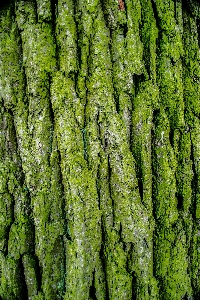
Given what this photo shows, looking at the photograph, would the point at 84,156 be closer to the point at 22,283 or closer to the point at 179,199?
the point at 179,199

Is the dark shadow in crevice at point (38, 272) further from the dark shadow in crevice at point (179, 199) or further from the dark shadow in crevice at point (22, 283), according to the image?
the dark shadow in crevice at point (179, 199)

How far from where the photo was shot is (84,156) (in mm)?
1370

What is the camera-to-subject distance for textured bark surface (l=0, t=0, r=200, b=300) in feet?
4.45

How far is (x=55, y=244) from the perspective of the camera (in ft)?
4.53

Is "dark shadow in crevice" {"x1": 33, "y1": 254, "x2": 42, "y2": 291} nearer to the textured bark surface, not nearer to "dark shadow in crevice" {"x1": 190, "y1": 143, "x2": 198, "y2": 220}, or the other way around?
the textured bark surface

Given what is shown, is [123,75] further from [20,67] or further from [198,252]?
[198,252]

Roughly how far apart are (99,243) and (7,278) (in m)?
0.42

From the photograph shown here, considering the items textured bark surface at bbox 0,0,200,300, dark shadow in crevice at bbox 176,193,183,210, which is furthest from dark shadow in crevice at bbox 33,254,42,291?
dark shadow in crevice at bbox 176,193,183,210

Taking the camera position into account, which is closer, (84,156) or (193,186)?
(84,156)

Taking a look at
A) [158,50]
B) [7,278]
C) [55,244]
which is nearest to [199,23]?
[158,50]

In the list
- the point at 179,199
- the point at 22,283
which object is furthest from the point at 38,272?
the point at 179,199

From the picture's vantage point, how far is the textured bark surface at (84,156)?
4.45ft

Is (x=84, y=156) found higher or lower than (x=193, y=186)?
higher

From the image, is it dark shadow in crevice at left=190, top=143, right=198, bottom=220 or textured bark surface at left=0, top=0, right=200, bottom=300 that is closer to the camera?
textured bark surface at left=0, top=0, right=200, bottom=300
